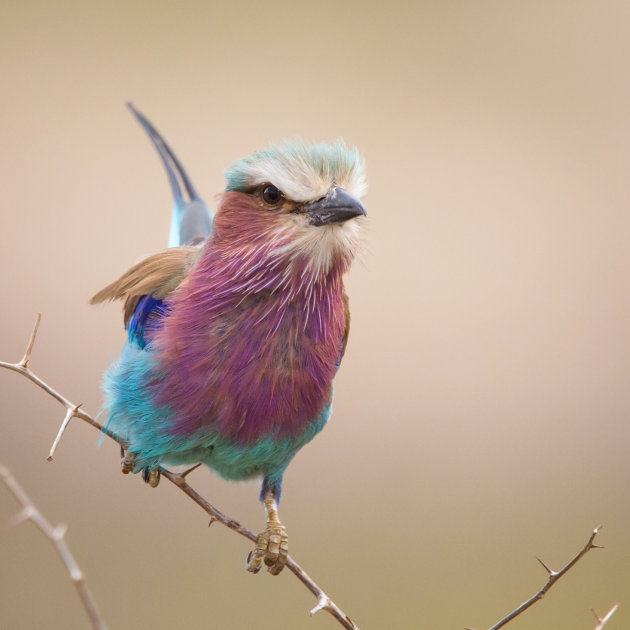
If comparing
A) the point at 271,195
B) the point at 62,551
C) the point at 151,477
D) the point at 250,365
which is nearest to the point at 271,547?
the point at 151,477

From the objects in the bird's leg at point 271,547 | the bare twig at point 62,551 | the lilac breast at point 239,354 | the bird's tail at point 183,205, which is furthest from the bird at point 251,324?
the bare twig at point 62,551

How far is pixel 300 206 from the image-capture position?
2389mm

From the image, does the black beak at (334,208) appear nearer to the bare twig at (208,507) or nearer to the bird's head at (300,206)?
the bird's head at (300,206)

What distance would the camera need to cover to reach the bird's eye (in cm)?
245

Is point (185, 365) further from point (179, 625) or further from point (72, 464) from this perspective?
point (72, 464)

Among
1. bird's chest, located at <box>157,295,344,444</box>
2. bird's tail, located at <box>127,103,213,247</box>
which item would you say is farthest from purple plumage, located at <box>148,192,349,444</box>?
bird's tail, located at <box>127,103,213,247</box>

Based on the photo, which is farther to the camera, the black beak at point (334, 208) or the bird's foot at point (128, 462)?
the bird's foot at point (128, 462)

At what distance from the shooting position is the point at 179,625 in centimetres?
523

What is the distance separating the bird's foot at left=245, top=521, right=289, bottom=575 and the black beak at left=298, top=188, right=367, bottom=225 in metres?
1.06

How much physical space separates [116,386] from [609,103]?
552cm

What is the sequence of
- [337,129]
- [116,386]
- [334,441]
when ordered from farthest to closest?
[337,129] → [334,441] → [116,386]

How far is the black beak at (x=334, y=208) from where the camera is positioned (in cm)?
231

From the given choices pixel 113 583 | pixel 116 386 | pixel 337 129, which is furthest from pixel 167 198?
pixel 116 386

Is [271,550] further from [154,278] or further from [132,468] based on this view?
[154,278]
